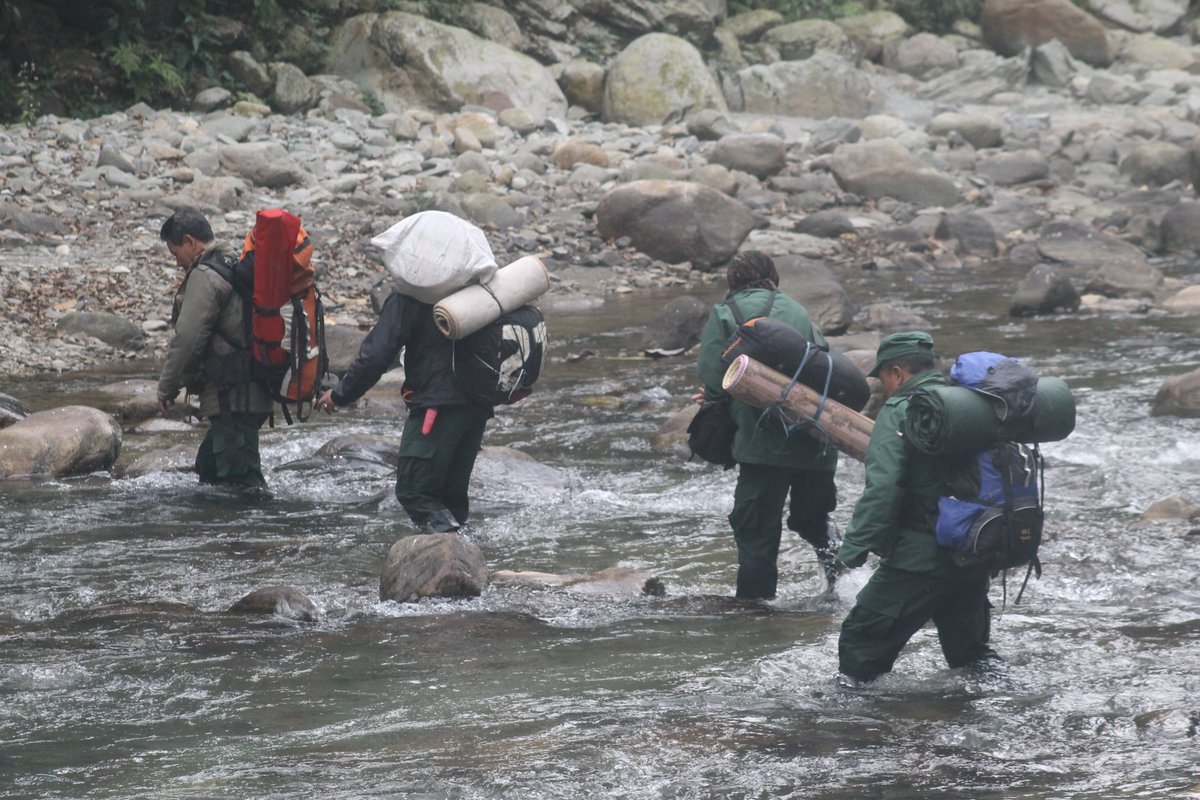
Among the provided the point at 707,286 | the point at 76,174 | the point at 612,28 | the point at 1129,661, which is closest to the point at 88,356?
the point at 76,174

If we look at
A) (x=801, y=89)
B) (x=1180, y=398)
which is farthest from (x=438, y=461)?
(x=801, y=89)

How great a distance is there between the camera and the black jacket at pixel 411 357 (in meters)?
6.96

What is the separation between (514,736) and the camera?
495cm

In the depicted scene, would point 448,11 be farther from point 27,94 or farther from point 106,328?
point 106,328

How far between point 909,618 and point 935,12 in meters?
33.8

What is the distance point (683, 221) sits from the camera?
62.0 ft

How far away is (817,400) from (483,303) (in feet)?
5.58

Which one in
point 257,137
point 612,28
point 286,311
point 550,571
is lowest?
point 550,571

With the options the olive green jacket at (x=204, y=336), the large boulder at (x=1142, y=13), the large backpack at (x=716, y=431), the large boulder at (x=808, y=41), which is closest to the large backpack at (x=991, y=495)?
the large backpack at (x=716, y=431)

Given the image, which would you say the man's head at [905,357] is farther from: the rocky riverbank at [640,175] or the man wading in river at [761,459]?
the rocky riverbank at [640,175]

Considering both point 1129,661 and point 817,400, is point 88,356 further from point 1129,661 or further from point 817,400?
point 1129,661

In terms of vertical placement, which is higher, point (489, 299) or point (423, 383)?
point (489, 299)

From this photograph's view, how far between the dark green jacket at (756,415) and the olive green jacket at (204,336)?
9.64 feet

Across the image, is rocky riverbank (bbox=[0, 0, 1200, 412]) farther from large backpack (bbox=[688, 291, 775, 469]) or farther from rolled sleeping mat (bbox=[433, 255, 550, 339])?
large backpack (bbox=[688, 291, 775, 469])
